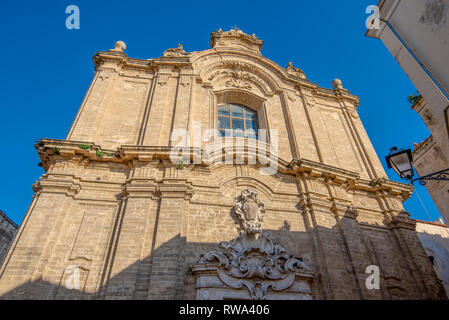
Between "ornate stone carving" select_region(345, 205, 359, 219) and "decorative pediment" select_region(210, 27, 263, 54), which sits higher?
"decorative pediment" select_region(210, 27, 263, 54)

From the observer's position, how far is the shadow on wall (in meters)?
6.11

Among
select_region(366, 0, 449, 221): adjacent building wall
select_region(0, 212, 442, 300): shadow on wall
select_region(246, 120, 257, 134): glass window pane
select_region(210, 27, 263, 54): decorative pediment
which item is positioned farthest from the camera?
select_region(210, 27, 263, 54): decorative pediment

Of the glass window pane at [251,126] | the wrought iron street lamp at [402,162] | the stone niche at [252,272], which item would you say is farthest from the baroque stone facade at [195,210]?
the wrought iron street lamp at [402,162]

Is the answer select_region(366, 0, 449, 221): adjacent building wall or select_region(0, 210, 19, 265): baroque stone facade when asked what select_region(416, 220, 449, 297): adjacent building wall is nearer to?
select_region(366, 0, 449, 221): adjacent building wall

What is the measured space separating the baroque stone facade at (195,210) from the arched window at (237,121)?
15.7 inches

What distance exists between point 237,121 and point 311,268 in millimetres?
5885

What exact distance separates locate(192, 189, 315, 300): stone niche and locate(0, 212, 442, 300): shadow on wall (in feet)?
0.96

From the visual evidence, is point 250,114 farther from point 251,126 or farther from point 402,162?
point 402,162

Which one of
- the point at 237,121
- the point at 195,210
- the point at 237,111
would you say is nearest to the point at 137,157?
the point at 195,210

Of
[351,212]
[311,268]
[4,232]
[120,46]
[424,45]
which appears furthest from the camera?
[4,232]

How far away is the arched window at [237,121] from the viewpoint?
10.8 metres

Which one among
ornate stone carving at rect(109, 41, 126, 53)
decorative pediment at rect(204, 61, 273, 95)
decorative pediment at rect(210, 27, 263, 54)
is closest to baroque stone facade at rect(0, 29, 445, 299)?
decorative pediment at rect(204, 61, 273, 95)

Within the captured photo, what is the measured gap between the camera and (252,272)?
6660 millimetres

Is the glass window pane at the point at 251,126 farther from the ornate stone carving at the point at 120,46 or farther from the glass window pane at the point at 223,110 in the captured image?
the ornate stone carving at the point at 120,46
